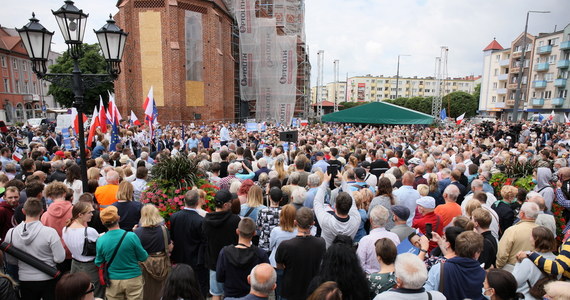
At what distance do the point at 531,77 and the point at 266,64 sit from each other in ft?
157

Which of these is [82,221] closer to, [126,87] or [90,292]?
[90,292]

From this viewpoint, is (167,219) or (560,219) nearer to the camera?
(167,219)

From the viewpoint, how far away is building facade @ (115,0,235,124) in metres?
27.7

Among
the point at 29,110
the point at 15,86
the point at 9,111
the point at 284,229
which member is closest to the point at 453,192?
the point at 284,229

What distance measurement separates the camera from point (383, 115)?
2716 centimetres

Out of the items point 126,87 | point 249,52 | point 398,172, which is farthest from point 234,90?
point 398,172

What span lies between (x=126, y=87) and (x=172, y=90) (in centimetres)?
401

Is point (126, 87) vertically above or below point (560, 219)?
above

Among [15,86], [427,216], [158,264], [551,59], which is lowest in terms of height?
[158,264]

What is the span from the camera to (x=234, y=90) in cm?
3578

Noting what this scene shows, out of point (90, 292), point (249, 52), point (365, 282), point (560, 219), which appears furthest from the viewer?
point (249, 52)

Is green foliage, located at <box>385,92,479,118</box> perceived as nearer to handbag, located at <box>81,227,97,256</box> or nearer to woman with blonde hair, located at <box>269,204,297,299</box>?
woman with blonde hair, located at <box>269,204,297,299</box>

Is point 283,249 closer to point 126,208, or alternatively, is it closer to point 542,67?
point 126,208

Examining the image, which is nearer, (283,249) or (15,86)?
(283,249)
